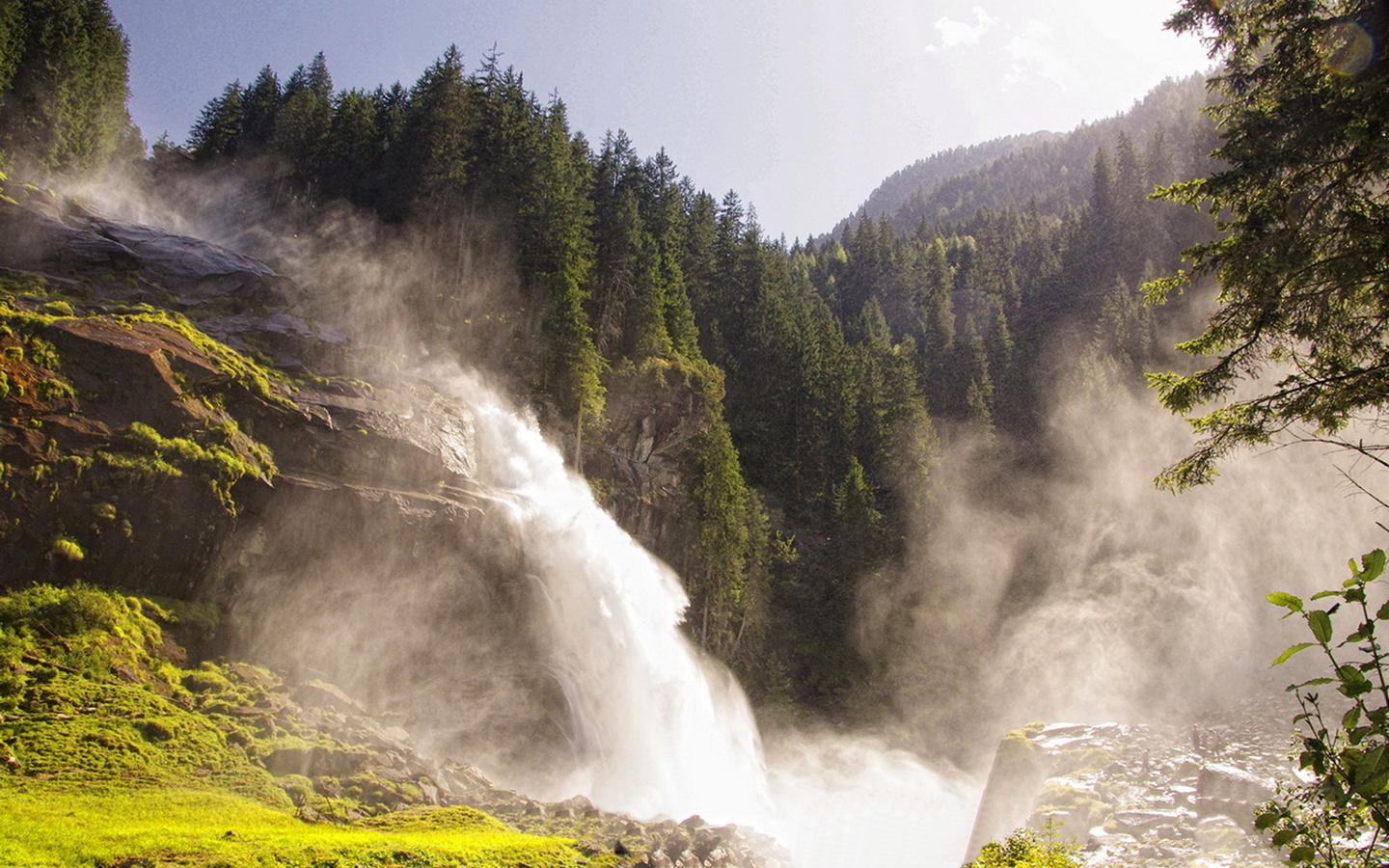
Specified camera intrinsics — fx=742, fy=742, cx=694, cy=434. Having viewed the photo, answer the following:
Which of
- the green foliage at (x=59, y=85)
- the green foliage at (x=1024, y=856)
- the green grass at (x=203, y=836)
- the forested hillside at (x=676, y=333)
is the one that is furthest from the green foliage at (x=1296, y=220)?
the green foliage at (x=59, y=85)

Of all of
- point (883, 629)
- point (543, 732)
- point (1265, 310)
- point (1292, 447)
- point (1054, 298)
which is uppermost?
point (1054, 298)

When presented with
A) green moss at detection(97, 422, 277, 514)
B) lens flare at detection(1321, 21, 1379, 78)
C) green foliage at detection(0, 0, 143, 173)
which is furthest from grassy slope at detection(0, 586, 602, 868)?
green foliage at detection(0, 0, 143, 173)

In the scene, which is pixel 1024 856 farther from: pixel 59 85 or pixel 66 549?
pixel 59 85

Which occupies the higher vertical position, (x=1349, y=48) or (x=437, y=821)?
(x=1349, y=48)

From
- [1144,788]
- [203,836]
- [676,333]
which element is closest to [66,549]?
[203,836]

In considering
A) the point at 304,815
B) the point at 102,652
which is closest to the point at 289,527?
the point at 102,652

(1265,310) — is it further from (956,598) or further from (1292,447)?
(1292,447)

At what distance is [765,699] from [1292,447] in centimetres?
3099

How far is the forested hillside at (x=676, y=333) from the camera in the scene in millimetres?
35281

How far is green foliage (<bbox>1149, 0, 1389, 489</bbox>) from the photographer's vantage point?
7656 millimetres

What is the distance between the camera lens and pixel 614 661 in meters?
25.3

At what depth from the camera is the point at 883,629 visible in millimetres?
38844

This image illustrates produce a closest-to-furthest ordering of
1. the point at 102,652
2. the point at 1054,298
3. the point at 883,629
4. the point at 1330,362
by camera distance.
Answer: the point at 1330,362 < the point at 102,652 < the point at 883,629 < the point at 1054,298

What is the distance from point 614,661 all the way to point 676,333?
21.9 meters
